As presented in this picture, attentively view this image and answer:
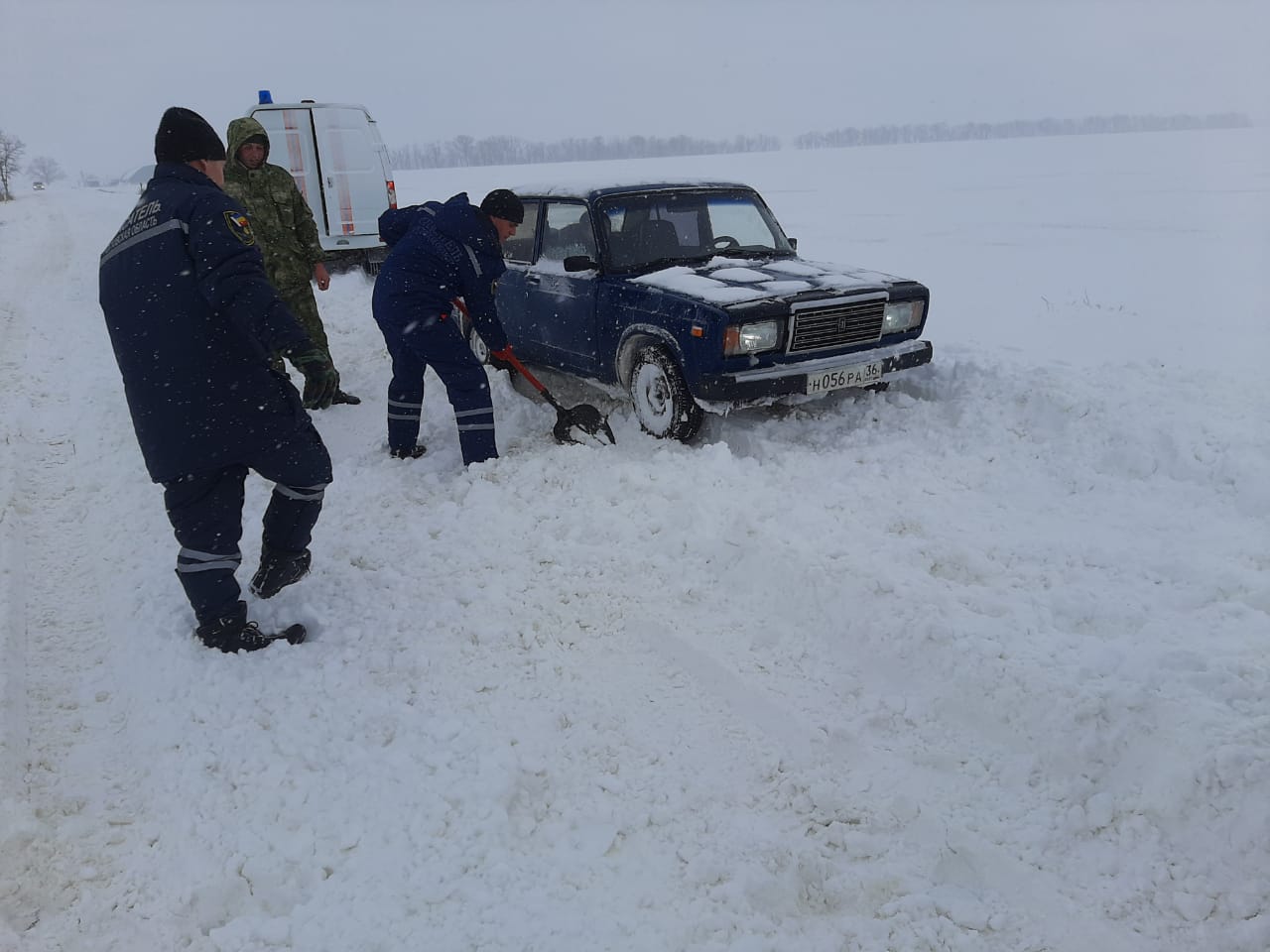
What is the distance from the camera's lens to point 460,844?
238 cm

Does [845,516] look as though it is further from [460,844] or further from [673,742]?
[460,844]

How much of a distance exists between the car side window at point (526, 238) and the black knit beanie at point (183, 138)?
3.38m

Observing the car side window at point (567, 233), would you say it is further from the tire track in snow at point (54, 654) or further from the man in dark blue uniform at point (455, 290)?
the tire track in snow at point (54, 654)

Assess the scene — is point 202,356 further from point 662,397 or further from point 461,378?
point 662,397

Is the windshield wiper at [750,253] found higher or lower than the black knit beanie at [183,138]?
lower

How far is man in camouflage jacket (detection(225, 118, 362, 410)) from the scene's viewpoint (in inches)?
234

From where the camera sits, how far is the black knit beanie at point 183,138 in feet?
10.0

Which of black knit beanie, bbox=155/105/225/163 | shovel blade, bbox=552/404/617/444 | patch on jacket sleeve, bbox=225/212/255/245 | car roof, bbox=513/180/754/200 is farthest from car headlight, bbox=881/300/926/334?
black knit beanie, bbox=155/105/225/163

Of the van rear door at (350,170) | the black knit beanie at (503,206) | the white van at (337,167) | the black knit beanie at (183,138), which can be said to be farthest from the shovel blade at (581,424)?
the van rear door at (350,170)

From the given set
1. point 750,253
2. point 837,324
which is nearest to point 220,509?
point 837,324

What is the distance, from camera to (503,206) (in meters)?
4.96

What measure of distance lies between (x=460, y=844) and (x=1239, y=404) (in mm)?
5410

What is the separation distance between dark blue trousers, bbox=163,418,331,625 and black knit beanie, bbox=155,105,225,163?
1111 millimetres

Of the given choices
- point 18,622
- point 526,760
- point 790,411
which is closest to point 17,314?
point 18,622
